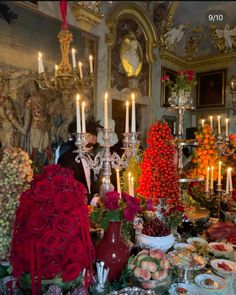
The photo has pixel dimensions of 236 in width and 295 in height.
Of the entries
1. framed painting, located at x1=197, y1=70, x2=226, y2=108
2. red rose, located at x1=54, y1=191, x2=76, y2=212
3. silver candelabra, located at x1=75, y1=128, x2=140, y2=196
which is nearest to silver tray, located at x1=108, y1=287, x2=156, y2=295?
red rose, located at x1=54, y1=191, x2=76, y2=212

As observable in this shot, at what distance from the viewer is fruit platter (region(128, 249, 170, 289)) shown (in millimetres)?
991

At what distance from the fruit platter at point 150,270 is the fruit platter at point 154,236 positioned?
14 centimetres

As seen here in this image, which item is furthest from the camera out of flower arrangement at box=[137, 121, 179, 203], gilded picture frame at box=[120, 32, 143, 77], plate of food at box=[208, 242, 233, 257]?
gilded picture frame at box=[120, 32, 143, 77]

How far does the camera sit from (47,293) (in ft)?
2.69

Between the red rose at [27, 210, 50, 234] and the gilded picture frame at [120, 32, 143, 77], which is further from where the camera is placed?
the gilded picture frame at [120, 32, 143, 77]

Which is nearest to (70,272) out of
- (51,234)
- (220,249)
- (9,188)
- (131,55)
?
(51,234)

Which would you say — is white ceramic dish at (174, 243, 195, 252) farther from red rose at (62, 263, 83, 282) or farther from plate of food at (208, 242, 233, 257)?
red rose at (62, 263, 83, 282)

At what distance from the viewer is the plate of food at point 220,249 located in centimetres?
137

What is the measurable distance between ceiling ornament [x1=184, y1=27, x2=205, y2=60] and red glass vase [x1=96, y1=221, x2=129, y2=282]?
179cm

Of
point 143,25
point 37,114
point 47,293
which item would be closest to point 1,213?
Answer: point 47,293

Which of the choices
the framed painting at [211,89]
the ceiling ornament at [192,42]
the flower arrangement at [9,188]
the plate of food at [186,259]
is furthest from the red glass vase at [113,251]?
the framed painting at [211,89]

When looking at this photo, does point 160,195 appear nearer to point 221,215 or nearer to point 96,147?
point 221,215

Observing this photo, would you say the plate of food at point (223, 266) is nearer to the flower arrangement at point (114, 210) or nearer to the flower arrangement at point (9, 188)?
the flower arrangement at point (114, 210)

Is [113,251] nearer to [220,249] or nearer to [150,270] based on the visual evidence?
[150,270]
